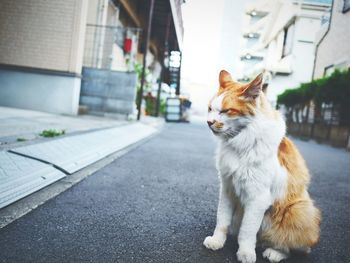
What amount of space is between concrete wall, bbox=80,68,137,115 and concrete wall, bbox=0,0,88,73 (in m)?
1.34

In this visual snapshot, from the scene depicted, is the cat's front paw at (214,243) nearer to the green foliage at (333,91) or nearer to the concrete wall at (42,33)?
the concrete wall at (42,33)

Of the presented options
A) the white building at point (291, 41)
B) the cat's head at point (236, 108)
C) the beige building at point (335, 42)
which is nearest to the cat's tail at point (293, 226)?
the cat's head at point (236, 108)

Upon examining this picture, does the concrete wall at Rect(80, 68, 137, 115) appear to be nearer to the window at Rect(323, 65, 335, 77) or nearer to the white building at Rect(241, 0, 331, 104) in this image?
the window at Rect(323, 65, 335, 77)

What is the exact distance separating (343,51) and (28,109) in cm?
1313

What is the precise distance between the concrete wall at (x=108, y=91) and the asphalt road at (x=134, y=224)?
611cm

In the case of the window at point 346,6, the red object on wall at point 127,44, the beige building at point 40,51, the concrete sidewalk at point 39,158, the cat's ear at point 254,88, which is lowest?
the concrete sidewalk at point 39,158

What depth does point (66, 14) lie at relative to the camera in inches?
309

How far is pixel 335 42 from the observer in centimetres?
1446

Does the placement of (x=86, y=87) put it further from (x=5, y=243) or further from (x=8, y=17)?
(x=5, y=243)

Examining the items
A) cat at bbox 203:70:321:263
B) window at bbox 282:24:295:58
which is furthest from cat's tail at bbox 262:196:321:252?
window at bbox 282:24:295:58

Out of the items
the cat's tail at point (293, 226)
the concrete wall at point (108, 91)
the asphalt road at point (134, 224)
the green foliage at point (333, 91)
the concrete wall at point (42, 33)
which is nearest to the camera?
the asphalt road at point (134, 224)

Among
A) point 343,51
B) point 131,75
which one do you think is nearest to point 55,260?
point 131,75

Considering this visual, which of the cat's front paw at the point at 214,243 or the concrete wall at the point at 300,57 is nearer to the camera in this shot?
the cat's front paw at the point at 214,243

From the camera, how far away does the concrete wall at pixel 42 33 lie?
25.6 feet
